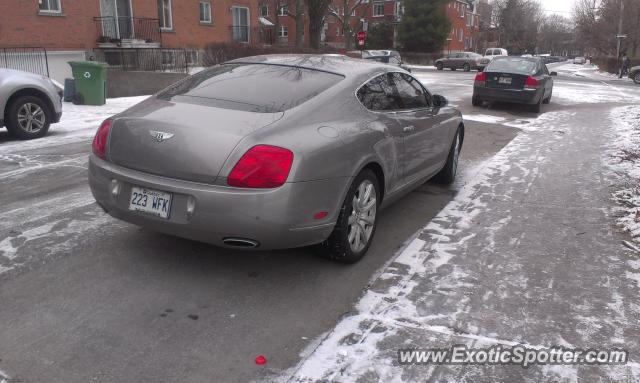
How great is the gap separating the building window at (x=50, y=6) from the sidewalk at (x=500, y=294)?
17.6 meters

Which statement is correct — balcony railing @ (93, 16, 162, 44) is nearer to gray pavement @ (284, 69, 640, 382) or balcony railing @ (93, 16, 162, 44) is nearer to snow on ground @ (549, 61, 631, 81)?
gray pavement @ (284, 69, 640, 382)

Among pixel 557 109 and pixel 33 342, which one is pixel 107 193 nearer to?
pixel 33 342

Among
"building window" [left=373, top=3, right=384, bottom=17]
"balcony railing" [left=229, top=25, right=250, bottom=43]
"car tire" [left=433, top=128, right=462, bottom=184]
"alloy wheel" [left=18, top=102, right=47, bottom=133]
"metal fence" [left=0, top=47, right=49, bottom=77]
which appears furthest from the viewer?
"building window" [left=373, top=3, right=384, bottom=17]

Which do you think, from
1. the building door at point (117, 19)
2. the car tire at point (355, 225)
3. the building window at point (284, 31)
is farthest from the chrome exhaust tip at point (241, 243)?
the building window at point (284, 31)

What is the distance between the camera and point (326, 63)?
4.73 meters

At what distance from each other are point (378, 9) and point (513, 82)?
59454mm

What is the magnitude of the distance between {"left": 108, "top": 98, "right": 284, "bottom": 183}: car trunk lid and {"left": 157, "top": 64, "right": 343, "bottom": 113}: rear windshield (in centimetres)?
17

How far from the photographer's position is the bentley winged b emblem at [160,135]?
11.8 feet

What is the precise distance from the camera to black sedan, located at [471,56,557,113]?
45.9 ft

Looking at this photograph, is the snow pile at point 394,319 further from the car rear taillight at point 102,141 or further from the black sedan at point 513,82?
the black sedan at point 513,82

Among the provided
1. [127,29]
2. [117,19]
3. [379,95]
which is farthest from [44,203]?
[127,29]

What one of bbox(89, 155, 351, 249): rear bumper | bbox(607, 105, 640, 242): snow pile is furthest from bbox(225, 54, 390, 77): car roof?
bbox(607, 105, 640, 242): snow pile

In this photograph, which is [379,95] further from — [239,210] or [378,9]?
[378,9]

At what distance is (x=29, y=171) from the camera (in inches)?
266
